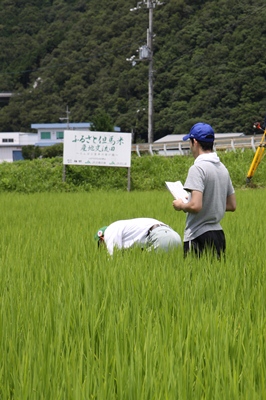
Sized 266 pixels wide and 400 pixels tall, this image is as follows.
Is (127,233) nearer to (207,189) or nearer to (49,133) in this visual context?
(207,189)

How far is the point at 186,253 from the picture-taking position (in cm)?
344

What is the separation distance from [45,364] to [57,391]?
0.21 metres

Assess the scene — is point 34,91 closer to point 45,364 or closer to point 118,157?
point 118,157

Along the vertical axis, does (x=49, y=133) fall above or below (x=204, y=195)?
below

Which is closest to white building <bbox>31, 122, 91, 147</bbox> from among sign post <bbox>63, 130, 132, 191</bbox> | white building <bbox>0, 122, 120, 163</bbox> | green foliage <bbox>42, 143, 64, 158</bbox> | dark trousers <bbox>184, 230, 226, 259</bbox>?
white building <bbox>0, 122, 120, 163</bbox>

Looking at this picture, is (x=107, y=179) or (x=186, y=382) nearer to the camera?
(x=186, y=382)

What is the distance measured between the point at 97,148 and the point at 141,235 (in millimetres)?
9504

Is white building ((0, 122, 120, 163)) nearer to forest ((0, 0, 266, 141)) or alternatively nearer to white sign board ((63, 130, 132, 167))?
forest ((0, 0, 266, 141))

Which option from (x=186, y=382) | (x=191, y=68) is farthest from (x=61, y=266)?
(x=191, y=68)

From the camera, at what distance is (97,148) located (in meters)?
13.0

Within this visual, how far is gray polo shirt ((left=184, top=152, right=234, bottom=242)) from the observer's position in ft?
10.6

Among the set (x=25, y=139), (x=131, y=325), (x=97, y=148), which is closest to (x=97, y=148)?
(x=97, y=148)

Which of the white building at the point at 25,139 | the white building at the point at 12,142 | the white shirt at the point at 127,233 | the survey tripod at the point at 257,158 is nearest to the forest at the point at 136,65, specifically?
the white building at the point at 25,139

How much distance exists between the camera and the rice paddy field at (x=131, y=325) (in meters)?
1.40
